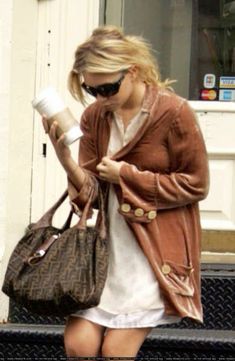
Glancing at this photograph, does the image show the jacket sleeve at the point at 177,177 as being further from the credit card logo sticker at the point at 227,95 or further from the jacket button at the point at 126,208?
the credit card logo sticker at the point at 227,95

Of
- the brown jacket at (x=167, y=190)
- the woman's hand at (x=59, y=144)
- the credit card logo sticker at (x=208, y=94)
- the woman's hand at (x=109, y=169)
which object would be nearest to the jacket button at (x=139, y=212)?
the brown jacket at (x=167, y=190)

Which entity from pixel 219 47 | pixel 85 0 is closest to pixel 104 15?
pixel 85 0

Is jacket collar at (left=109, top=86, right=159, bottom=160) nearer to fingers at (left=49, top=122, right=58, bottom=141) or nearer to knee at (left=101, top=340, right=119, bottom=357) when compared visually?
fingers at (left=49, top=122, right=58, bottom=141)

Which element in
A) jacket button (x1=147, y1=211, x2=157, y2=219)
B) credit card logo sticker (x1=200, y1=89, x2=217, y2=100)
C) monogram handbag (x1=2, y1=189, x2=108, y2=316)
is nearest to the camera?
monogram handbag (x1=2, y1=189, x2=108, y2=316)

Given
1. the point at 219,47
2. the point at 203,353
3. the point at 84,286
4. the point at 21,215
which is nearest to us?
the point at 84,286

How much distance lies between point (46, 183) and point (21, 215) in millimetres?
232

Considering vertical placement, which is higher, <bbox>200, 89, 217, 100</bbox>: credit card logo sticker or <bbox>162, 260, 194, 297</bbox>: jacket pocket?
<bbox>200, 89, 217, 100</bbox>: credit card logo sticker

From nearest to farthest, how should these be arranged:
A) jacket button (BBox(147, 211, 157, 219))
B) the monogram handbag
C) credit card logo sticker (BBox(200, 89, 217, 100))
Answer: the monogram handbag, jacket button (BBox(147, 211, 157, 219)), credit card logo sticker (BBox(200, 89, 217, 100))

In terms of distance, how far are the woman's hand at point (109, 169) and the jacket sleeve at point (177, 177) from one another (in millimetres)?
17

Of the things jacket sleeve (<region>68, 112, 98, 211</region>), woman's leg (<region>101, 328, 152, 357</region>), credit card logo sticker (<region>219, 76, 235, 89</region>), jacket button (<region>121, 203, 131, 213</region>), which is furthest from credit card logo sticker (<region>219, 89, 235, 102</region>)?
woman's leg (<region>101, 328, 152, 357</region>)

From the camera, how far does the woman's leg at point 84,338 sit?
3.08m

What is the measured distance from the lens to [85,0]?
5199mm

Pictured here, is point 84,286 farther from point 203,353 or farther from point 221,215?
point 221,215

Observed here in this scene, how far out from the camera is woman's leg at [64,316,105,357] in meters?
3.08
